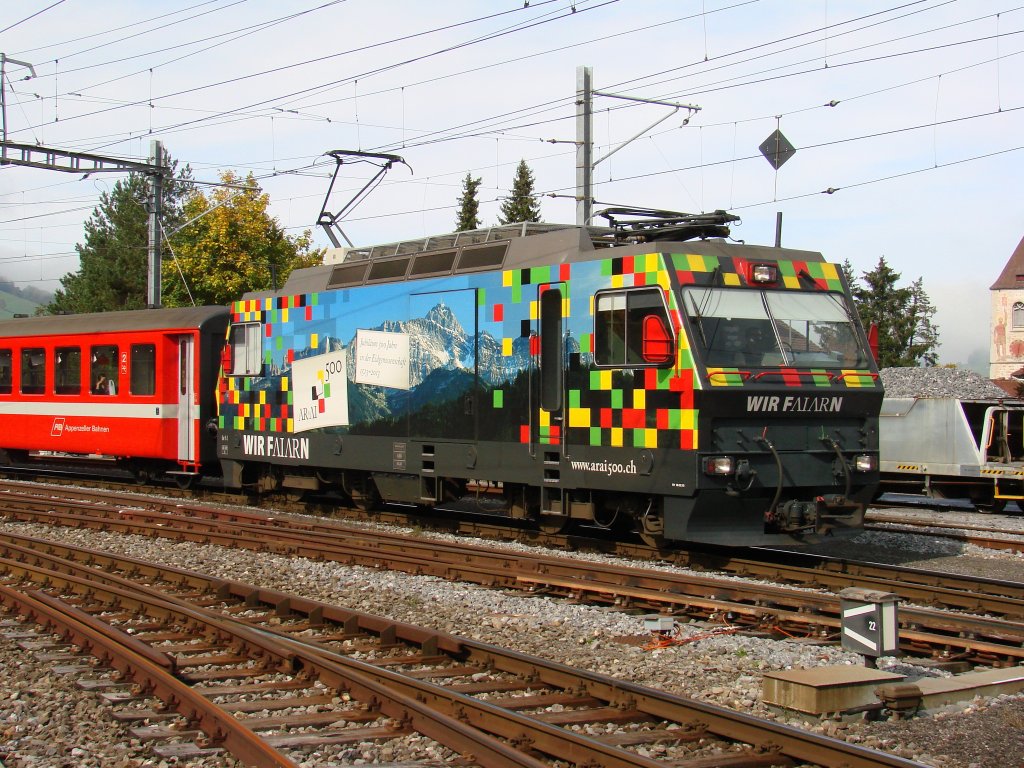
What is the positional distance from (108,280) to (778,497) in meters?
57.2

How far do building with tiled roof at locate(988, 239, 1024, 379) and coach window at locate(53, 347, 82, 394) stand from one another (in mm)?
71492

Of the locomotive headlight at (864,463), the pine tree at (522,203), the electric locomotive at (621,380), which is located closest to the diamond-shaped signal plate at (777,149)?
the electric locomotive at (621,380)

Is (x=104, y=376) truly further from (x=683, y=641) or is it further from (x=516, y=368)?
(x=683, y=641)

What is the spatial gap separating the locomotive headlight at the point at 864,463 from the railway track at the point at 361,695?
18.2 feet

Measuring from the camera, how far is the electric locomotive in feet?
34.5

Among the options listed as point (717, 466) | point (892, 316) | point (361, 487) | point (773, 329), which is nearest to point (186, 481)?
point (361, 487)

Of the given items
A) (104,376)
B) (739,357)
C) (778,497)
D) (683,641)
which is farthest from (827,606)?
(104,376)

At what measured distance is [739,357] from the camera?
34.9 feet

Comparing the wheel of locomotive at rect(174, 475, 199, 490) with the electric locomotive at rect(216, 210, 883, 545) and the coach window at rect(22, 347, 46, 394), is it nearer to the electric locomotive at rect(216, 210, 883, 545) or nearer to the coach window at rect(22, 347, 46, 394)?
the coach window at rect(22, 347, 46, 394)

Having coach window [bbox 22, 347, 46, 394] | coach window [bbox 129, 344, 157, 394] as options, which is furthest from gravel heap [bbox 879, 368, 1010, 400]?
coach window [bbox 22, 347, 46, 394]

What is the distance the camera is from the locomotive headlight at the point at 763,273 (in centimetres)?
1097

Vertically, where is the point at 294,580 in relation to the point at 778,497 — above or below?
below

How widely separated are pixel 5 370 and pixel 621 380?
15891mm

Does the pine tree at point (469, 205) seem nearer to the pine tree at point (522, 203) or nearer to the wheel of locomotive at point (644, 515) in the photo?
the pine tree at point (522, 203)
